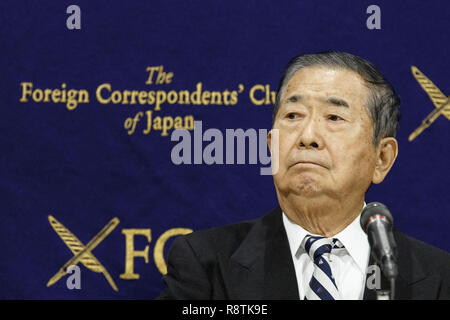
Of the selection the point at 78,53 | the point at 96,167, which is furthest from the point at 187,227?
the point at 78,53

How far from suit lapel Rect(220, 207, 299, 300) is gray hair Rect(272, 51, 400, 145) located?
0.39 meters

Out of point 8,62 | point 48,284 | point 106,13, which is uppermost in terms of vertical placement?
point 106,13

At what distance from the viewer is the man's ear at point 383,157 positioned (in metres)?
1.70

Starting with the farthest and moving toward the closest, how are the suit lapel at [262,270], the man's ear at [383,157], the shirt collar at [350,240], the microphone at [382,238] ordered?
the man's ear at [383,157] < the shirt collar at [350,240] < the suit lapel at [262,270] < the microphone at [382,238]

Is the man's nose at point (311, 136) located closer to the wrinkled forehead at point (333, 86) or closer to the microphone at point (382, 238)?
the wrinkled forehead at point (333, 86)

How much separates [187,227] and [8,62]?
88 centimetres

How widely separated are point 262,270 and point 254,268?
0.07 ft

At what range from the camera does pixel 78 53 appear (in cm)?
216

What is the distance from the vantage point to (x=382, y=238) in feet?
3.85

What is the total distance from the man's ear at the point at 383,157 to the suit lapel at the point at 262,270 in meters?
0.33

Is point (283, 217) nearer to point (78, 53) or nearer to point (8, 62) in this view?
point (78, 53)

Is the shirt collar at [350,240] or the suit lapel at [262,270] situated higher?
the shirt collar at [350,240]

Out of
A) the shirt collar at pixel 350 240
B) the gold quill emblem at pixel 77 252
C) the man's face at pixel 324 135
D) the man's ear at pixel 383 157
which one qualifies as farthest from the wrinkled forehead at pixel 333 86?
the gold quill emblem at pixel 77 252

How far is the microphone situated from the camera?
3.74ft
